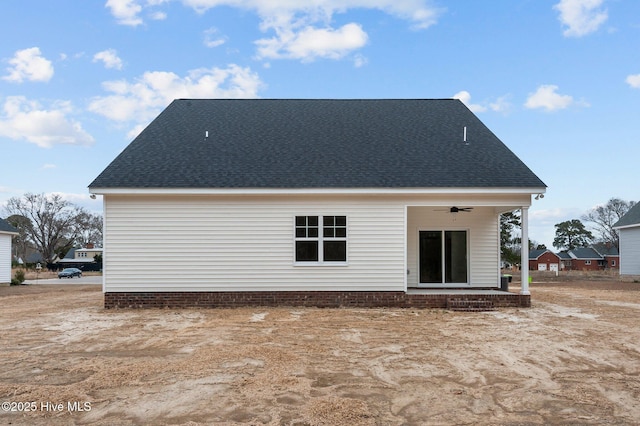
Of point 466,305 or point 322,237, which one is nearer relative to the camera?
point 466,305

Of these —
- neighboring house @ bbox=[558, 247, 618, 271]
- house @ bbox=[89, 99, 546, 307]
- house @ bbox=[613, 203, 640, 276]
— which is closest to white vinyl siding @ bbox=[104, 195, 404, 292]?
house @ bbox=[89, 99, 546, 307]

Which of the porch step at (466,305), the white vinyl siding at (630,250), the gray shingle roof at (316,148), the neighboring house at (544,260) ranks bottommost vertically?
the neighboring house at (544,260)

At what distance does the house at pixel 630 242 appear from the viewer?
94.7ft

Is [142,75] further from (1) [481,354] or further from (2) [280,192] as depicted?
(1) [481,354]

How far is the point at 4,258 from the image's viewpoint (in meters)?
28.0

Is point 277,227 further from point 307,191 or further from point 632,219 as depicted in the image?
point 632,219

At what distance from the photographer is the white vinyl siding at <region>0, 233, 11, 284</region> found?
Result: 1088 inches

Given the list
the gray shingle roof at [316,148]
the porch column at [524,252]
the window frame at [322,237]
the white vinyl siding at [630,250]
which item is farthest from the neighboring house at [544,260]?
the window frame at [322,237]

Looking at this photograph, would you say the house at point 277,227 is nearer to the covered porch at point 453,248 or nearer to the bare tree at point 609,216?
the covered porch at point 453,248

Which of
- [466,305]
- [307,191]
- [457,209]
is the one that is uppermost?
[307,191]

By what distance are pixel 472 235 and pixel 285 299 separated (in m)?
6.52

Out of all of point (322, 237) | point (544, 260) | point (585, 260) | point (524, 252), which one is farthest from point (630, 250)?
point (585, 260)

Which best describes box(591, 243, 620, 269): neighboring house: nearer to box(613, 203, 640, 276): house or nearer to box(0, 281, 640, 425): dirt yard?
box(613, 203, 640, 276): house

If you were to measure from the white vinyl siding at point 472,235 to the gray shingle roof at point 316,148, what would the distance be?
6.47 ft
